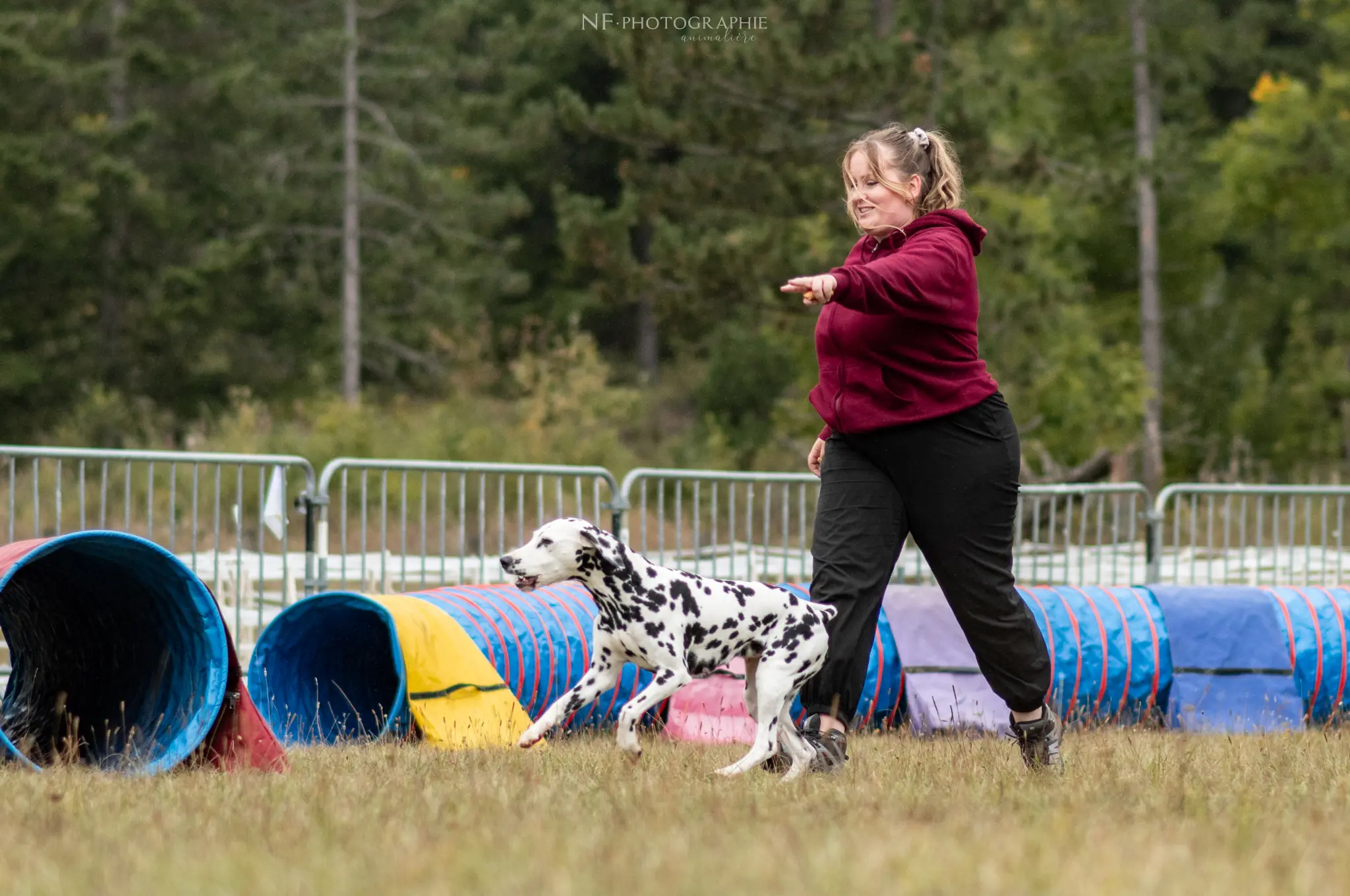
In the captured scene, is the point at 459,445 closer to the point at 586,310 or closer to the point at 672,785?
the point at 586,310

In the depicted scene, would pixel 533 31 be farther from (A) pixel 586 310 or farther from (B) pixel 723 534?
(B) pixel 723 534

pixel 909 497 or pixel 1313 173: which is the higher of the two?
pixel 1313 173

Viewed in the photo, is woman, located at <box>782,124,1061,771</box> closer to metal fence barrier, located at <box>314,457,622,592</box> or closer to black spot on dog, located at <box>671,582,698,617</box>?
black spot on dog, located at <box>671,582,698,617</box>

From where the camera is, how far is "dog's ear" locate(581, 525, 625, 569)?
509 cm

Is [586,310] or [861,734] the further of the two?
[586,310]

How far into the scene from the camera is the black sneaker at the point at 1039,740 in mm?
4832

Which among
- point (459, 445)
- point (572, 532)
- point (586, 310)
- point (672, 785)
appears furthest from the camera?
point (586, 310)

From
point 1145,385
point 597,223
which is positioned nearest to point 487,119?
point 597,223

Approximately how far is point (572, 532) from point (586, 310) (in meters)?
26.8

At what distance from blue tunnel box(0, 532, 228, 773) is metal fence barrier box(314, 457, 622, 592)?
2.41 meters

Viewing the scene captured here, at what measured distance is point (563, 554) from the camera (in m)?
5.10

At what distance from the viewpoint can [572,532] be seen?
5.11 metres

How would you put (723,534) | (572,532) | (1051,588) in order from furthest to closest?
1. (723,534)
2. (1051,588)
3. (572,532)

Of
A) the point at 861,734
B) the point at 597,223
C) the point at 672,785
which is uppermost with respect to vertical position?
the point at 597,223
